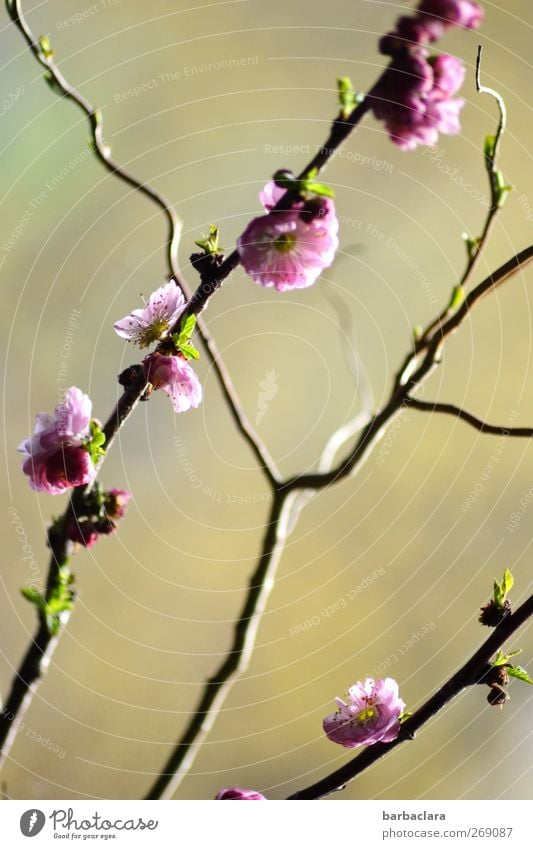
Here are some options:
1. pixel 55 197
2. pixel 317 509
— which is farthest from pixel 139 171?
pixel 317 509

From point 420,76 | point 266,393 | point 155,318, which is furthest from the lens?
point 266,393

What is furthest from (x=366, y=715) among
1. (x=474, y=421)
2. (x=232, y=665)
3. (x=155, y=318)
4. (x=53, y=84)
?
(x=53, y=84)

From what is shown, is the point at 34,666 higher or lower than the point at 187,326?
lower

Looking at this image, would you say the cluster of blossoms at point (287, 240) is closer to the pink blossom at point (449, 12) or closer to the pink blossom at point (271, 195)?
the pink blossom at point (271, 195)

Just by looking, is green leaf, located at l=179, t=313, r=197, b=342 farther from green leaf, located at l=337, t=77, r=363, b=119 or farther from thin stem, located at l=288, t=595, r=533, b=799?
thin stem, located at l=288, t=595, r=533, b=799

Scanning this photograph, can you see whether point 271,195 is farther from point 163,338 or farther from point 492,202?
point 492,202

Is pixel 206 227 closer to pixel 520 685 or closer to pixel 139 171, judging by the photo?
pixel 139 171

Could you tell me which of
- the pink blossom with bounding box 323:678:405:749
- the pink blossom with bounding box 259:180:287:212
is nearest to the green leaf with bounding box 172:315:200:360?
the pink blossom with bounding box 259:180:287:212
